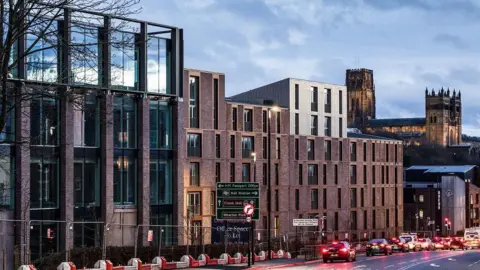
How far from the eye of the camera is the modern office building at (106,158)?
59688mm

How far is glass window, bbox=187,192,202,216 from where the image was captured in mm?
89081

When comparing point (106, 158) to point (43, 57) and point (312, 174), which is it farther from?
point (312, 174)

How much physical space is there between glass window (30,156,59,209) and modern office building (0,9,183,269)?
2.5 inches

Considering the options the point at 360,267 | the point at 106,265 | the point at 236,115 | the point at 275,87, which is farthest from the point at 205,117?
the point at 106,265

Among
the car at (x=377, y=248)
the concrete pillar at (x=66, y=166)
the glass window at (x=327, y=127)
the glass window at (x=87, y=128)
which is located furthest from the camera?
the glass window at (x=327, y=127)

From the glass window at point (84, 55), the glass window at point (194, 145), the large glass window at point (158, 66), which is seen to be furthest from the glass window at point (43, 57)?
the glass window at point (194, 145)

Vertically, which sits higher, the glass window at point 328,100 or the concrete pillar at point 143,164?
the glass window at point 328,100

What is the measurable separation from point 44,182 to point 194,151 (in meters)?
29.6

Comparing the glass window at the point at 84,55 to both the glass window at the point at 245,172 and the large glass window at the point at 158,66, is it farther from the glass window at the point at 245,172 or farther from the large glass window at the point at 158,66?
the glass window at the point at 245,172

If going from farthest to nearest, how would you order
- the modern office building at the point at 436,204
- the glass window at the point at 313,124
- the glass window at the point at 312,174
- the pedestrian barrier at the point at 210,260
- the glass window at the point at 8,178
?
the modern office building at the point at 436,204
the glass window at the point at 313,124
the glass window at the point at 312,174
the glass window at the point at 8,178
the pedestrian barrier at the point at 210,260

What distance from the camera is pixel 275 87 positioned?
108 meters

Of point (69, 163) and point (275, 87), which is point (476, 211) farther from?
point (69, 163)

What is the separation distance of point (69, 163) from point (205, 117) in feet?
95.5

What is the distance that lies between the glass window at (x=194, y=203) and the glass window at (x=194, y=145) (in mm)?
3745
